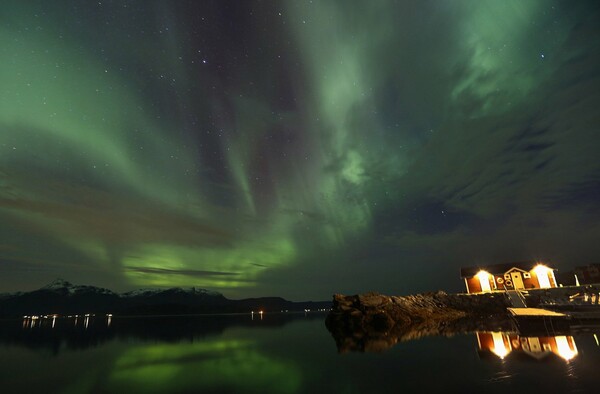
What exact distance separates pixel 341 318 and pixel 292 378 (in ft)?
140

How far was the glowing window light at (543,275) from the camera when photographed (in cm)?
6360

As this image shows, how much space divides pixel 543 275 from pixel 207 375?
71.7m

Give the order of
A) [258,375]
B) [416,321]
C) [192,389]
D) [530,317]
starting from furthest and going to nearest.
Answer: [416,321], [530,317], [258,375], [192,389]

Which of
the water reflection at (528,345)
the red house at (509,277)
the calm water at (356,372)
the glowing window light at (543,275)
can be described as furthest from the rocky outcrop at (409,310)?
the water reflection at (528,345)

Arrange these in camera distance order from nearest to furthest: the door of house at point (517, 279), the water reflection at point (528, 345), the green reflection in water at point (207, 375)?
1. the green reflection in water at point (207, 375)
2. the water reflection at point (528, 345)
3. the door of house at point (517, 279)

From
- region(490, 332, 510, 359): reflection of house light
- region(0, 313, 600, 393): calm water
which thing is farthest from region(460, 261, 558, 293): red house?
region(490, 332, 510, 359): reflection of house light

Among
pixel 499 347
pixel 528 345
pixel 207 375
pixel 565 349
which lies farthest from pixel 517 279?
pixel 207 375

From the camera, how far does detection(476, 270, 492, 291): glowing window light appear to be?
2721 inches

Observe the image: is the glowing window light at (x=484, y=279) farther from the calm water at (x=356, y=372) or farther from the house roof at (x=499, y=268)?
the calm water at (x=356, y=372)

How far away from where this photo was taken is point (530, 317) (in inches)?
1441

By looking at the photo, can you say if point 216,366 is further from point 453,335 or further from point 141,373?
point 453,335

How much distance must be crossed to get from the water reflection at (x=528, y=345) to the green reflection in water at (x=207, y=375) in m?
17.6

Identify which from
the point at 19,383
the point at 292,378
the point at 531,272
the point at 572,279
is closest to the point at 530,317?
the point at 292,378

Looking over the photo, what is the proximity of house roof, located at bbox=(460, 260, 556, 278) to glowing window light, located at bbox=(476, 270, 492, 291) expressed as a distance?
0.76m
